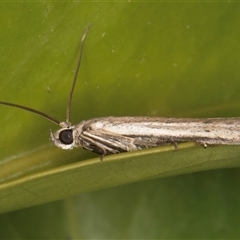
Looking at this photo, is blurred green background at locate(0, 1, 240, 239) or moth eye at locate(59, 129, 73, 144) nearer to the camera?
blurred green background at locate(0, 1, 240, 239)

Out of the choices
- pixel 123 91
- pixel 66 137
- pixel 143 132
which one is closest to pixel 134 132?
pixel 143 132

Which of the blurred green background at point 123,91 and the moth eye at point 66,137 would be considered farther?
the moth eye at point 66,137

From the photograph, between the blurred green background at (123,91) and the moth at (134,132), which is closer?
the blurred green background at (123,91)

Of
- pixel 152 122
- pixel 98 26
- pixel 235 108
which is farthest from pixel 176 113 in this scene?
pixel 98 26

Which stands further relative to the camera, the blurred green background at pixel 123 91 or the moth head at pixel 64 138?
the moth head at pixel 64 138

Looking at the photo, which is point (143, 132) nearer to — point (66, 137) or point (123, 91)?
point (123, 91)
